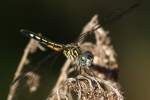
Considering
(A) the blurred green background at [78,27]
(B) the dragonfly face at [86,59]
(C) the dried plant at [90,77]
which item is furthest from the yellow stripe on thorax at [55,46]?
(A) the blurred green background at [78,27]

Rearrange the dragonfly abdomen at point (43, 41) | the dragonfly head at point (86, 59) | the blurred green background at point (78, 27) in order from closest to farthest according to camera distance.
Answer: the dragonfly head at point (86, 59) → the dragonfly abdomen at point (43, 41) → the blurred green background at point (78, 27)

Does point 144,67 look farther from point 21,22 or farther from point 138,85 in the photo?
point 21,22

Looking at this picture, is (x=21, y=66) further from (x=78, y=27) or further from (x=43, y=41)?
(x=78, y=27)

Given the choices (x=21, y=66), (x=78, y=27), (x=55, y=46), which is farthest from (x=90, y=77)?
(x=78, y=27)

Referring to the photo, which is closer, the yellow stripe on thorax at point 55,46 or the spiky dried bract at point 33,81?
the spiky dried bract at point 33,81

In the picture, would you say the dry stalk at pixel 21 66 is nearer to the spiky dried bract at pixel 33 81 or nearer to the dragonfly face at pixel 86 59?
the spiky dried bract at pixel 33 81
